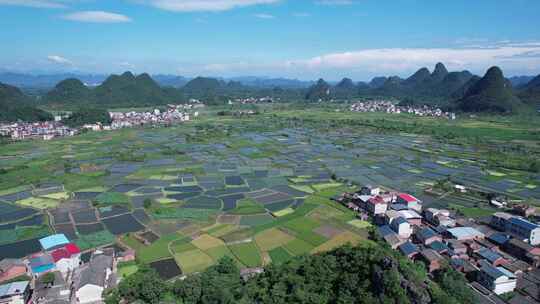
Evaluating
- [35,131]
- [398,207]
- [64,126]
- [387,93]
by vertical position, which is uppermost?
[387,93]

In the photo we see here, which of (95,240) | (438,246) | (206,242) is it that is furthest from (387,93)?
(95,240)

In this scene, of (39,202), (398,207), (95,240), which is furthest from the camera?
(39,202)

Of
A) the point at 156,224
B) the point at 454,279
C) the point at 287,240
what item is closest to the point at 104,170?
the point at 156,224

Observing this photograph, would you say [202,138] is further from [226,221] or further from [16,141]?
[226,221]

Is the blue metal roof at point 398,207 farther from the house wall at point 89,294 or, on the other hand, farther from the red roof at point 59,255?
the red roof at point 59,255

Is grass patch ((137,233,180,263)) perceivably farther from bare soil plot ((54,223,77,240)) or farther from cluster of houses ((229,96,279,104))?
cluster of houses ((229,96,279,104))

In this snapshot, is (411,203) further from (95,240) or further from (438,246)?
(95,240)

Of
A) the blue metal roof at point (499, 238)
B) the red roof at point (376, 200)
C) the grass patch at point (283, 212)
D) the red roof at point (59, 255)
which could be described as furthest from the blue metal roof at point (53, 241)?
the blue metal roof at point (499, 238)

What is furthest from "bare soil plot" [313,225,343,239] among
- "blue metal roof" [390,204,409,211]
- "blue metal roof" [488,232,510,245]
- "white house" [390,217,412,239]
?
"blue metal roof" [488,232,510,245]
